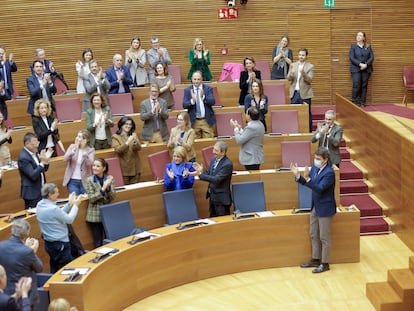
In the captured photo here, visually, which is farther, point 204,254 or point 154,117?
point 154,117

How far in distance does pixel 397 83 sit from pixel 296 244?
5.63m

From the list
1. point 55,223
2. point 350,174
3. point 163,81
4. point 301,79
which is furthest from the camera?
point 301,79

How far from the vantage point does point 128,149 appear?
855cm

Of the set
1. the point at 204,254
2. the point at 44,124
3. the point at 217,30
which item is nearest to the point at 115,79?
the point at 44,124

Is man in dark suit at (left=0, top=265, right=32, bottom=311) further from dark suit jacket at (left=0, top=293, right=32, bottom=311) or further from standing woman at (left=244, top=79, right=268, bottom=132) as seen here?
standing woman at (left=244, top=79, right=268, bottom=132)

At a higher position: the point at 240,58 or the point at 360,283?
the point at 240,58

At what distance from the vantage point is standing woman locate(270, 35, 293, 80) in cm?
1111

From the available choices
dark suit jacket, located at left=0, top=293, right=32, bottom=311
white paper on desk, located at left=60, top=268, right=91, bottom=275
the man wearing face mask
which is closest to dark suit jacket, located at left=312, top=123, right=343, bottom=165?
the man wearing face mask

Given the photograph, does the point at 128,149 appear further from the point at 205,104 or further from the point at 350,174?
the point at 350,174

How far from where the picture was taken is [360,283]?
7.59m

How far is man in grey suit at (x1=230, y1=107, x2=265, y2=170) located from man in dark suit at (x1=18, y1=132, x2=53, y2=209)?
2.17 metres

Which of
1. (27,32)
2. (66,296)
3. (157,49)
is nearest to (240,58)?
(157,49)

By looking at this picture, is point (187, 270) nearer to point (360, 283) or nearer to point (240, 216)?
point (240, 216)

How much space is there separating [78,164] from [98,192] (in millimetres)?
639
